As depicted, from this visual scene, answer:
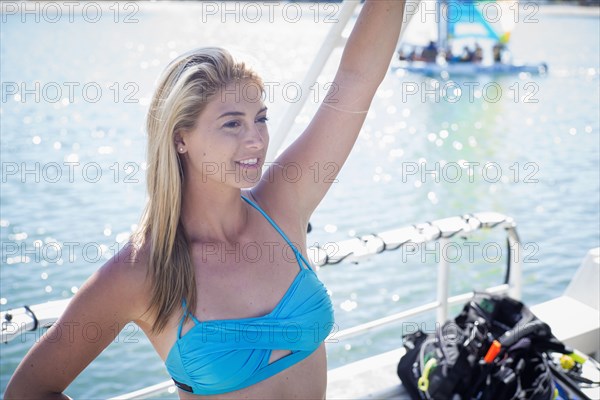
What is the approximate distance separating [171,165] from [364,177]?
12.9 meters

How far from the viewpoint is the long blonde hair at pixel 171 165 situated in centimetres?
140

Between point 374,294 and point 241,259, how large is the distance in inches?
270

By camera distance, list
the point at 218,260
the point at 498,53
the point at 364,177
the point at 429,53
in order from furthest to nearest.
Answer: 1. the point at 498,53
2. the point at 429,53
3. the point at 364,177
4. the point at 218,260

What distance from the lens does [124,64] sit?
30016 mm

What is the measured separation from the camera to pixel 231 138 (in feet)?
4.71

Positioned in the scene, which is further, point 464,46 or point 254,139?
point 464,46

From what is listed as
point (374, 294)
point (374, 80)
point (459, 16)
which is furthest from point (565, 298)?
point (459, 16)

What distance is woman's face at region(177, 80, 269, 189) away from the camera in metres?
1.43

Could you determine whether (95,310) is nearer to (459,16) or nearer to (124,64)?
(459,16)

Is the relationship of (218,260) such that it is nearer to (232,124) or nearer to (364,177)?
(232,124)

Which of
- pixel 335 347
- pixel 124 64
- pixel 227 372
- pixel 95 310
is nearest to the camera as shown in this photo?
pixel 95 310

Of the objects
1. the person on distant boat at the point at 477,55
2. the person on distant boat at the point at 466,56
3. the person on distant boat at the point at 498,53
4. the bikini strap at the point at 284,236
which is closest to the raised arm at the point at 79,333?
the bikini strap at the point at 284,236

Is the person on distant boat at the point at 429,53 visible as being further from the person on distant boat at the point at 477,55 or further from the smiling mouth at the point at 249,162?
the smiling mouth at the point at 249,162

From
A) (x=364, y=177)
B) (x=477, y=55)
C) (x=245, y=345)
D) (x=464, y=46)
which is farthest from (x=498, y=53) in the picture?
(x=245, y=345)
